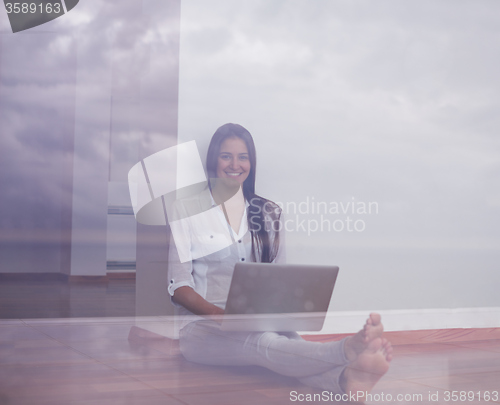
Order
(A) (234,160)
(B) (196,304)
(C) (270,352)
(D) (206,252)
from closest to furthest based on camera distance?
(C) (270,352), (B) (196,304), (D) (206,252), (A) (234,160)

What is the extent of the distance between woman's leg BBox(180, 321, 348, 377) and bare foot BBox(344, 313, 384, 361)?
2 centimetres

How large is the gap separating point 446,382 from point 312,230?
55 centimetres

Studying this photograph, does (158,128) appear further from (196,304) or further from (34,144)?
(196,304)

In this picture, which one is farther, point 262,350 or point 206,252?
point 206,252

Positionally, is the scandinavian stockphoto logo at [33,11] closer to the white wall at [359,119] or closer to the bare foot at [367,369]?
the white wall at [359,119]

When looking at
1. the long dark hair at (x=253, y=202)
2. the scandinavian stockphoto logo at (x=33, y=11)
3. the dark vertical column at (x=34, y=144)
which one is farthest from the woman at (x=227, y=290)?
the scandinavian stockphoto logo at (x=33, y=11)

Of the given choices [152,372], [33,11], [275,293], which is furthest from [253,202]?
[33,11]

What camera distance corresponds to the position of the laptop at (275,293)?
90 cm

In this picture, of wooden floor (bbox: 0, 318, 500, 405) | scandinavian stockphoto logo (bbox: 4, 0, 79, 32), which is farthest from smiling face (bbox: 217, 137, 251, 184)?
scandinavian stockphoto logo (bbox: 4, 0, 79, 32)

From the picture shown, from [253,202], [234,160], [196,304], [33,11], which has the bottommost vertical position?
[196,304]

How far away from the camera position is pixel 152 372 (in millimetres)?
953

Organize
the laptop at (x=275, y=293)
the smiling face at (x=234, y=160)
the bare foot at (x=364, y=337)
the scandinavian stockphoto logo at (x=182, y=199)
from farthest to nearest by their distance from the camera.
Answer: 1. the smiling face at (x=234, y=160)
2. the scandinavian stockphoto logo at (x=182, y=199)
3. the laptop at (x=275, y=293)
4. the bare foot at (x=364, y=337)

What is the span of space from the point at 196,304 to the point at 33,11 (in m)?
0.95

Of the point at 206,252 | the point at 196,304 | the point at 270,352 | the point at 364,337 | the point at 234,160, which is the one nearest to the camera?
the point at 364,337
